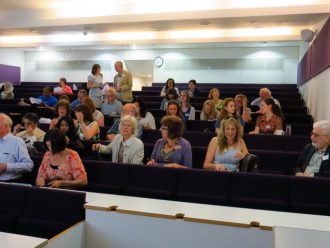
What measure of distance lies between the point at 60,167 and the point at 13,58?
12997 mm

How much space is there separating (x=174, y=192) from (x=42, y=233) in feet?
3.63

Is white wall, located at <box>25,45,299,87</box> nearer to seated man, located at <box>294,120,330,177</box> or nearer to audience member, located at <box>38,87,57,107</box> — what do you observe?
audience member, located at <box>38,87,57,107</box>

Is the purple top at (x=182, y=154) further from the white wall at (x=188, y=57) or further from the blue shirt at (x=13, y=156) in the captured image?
the white wall at (x=188, y=57)

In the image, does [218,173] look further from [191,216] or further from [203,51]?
[203,51]

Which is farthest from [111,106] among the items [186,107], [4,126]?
[4,126]

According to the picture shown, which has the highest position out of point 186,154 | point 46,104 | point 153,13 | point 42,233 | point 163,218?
point 153,13

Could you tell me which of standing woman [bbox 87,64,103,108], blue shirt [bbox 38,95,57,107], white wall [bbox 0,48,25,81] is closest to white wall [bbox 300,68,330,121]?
standing woman [bbox 87,64,103,108]

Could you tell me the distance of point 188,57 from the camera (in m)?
13.4

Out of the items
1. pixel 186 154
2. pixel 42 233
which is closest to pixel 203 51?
pixel 186 154

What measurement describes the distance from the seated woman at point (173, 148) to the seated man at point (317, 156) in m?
1.00

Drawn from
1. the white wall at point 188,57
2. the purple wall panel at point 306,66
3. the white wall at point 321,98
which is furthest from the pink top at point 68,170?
the white wall at point 188,57

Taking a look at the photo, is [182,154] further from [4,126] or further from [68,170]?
[4,126]

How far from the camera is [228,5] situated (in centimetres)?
628

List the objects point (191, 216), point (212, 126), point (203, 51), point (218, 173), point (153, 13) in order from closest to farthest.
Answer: point (191, 216)
point (218, 173)
point (212, 126)
point (153, 13)
point (203, 51)
